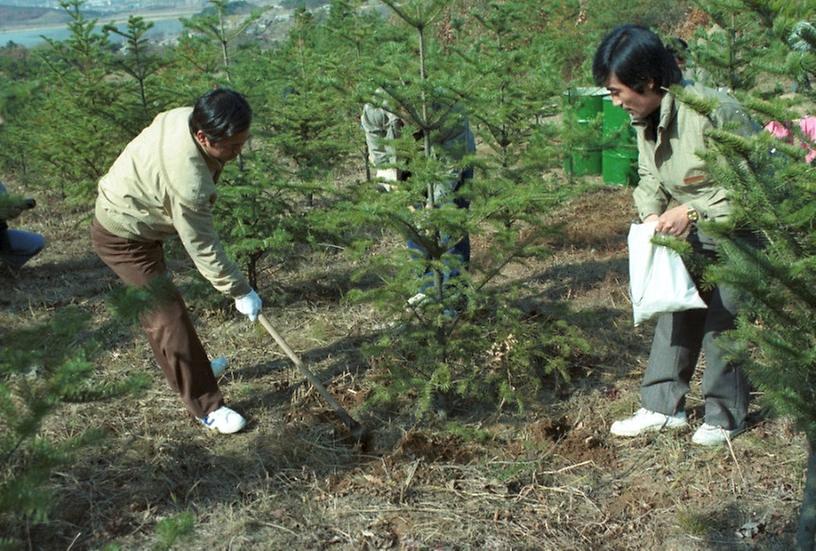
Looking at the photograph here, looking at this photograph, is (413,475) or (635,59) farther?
(413,475)

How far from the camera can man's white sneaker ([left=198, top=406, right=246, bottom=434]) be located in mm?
3773

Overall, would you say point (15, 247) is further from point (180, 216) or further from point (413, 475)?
point (413, 475)

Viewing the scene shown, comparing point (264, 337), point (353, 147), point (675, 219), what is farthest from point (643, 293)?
point (353, 147)

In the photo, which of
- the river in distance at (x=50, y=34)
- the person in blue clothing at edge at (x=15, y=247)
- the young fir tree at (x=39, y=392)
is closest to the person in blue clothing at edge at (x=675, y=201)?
the young fir tree at (x=39, y=392)

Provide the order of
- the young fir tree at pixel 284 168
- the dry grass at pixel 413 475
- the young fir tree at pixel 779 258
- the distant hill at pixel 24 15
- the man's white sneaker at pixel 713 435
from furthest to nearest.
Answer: the distant hill at pixel 24 15, the young fir tree at pixel 284 168, the man's white sneaker at pixel 713 435, the dry grass at pixel 413 475, the young fir tree at pixel 779 258

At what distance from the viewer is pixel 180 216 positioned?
3.33 meters

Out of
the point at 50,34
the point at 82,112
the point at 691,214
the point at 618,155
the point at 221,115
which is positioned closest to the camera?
the point at 691,214

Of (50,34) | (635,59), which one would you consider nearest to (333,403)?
(635,59)

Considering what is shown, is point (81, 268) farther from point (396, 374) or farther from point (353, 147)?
point (396, 374)

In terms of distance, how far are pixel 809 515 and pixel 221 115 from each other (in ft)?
8.22

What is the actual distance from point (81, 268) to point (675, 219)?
5.23 metres

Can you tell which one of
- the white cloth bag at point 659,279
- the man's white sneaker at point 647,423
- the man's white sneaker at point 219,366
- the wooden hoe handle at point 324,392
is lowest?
the man's white sneaker at point 219,366

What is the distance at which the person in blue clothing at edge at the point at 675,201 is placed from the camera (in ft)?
9.12

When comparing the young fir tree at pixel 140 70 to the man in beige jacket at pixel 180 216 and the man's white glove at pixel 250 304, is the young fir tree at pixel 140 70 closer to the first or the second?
the man in beige jacket at pixel 180 216
